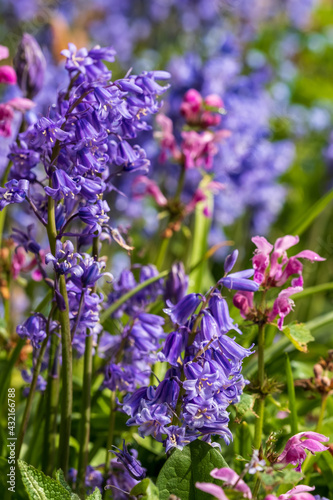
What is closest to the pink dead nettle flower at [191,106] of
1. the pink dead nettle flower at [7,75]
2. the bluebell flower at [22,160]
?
the pink dead nettle flower at [7,75]

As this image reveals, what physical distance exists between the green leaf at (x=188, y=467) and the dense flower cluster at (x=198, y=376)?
0.09 feet

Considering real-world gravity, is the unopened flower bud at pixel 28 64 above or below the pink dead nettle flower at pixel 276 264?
above

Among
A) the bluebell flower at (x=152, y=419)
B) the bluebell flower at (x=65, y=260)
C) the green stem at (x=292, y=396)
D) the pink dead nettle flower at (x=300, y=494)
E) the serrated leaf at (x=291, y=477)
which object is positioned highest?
the bluebell flower at (x=65, y=260)

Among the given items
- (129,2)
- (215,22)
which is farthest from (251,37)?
(129,2)

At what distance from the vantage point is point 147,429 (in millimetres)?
1022

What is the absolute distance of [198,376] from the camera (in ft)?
3.21

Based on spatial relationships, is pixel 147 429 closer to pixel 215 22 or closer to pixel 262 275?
pixel 262 275

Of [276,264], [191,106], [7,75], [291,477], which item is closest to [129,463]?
[291,477]

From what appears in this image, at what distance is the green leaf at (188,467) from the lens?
1.05m

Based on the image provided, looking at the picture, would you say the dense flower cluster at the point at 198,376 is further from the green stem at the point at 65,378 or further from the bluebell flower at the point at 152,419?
the green stem at the point at 65,378

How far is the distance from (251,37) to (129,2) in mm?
1133

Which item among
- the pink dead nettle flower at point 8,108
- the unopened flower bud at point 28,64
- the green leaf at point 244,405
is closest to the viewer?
the green leaf at point 244,405

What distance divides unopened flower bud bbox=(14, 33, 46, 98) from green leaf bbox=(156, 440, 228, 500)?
99cm

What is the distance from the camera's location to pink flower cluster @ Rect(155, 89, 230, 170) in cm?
192
